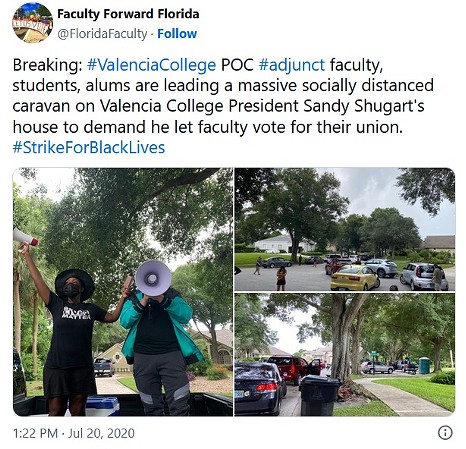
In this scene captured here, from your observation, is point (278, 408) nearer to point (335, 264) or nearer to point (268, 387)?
point (268, 387)

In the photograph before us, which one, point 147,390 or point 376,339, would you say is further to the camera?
point 376,339

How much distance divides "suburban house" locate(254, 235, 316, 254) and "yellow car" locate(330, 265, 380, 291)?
43 cm

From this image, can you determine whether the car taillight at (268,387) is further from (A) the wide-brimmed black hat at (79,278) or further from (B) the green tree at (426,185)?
(B) the green tree at (426,185)

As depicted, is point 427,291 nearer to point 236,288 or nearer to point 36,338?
point 236,288

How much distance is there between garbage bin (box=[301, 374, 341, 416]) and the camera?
7.22 metres

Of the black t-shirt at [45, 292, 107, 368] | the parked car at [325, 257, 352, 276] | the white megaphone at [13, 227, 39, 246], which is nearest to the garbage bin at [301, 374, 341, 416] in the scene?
the parked car at [325, 257, 352, 276]

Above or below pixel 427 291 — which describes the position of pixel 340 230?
above

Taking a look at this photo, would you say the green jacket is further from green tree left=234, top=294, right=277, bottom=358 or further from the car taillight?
the car taillight

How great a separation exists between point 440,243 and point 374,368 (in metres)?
1.55

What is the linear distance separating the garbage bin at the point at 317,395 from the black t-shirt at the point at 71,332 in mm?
2285

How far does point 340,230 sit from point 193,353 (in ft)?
6.74

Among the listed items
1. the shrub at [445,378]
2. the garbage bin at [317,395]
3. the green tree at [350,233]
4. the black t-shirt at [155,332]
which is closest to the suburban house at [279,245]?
the green tree at [350,233]
